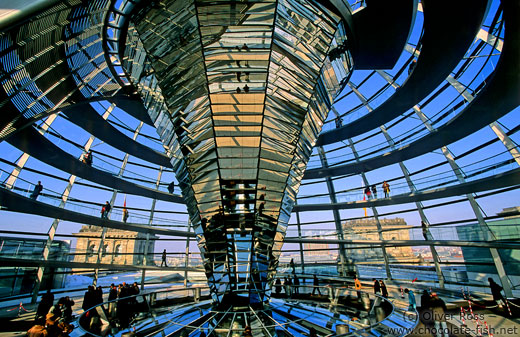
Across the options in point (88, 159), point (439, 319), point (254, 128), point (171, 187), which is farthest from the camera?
point (171, 187)

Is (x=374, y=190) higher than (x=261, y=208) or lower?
higher

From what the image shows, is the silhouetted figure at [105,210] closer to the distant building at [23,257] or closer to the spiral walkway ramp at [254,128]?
the spiral walkway ramp at [254,128]

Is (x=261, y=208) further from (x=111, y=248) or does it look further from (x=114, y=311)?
(x=111, y=248)

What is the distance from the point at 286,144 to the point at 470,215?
18059mm

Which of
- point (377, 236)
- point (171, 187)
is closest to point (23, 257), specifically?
point (171, 187)

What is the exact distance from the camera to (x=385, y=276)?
24.2m

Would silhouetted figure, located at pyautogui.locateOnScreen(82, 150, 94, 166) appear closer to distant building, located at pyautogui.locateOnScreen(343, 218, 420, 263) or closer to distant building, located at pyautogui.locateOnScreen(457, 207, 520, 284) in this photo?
distant building, located at pyautogui.locateOnScreen(343, 218, 420, 263)

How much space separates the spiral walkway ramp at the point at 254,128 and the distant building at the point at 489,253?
0.38ft

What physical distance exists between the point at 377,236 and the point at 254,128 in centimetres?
1661

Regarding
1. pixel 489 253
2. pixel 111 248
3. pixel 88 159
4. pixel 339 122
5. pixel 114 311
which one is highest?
pixel 339 122

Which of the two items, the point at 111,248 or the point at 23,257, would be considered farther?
the point at 111,248

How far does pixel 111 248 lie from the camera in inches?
1145

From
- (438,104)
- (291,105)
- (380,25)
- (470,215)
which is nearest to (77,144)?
(291,105)

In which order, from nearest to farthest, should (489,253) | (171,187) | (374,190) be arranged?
(489,253)
(374,190)
(171,187)
